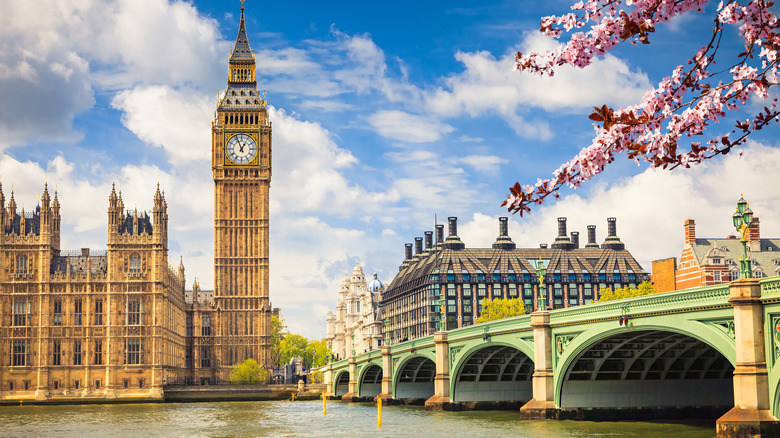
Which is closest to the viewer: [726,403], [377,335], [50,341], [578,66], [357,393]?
[578,66]

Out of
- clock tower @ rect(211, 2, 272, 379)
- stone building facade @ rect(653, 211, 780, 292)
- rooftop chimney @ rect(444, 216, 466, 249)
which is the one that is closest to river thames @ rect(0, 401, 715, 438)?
stone building facade @ rect(653, 211, 780, 292)

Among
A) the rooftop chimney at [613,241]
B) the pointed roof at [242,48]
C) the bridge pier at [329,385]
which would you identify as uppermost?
the pointed roof at [242,48]

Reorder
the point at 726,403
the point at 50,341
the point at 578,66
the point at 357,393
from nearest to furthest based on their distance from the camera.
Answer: the point at 578,66
the point at 726,403
the point at 357,393
the point at 50,341

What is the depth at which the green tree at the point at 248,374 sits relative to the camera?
455ft

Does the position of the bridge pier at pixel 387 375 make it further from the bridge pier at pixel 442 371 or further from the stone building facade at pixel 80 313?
the stone building facade at pixel 80 313

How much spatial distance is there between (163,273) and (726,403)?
8372 cm

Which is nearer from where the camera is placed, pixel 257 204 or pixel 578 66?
pixel 578 66

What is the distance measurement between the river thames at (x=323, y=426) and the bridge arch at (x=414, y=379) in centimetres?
442

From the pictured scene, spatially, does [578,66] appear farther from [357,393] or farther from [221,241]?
[221,241]

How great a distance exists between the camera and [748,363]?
36062mm

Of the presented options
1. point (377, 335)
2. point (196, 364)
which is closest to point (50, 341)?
point (196, 364)

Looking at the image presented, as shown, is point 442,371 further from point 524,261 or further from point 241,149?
point 524,261

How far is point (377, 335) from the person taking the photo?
19238cm

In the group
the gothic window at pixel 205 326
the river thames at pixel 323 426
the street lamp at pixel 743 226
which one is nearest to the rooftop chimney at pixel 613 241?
the gothic window at pixel 205 326
